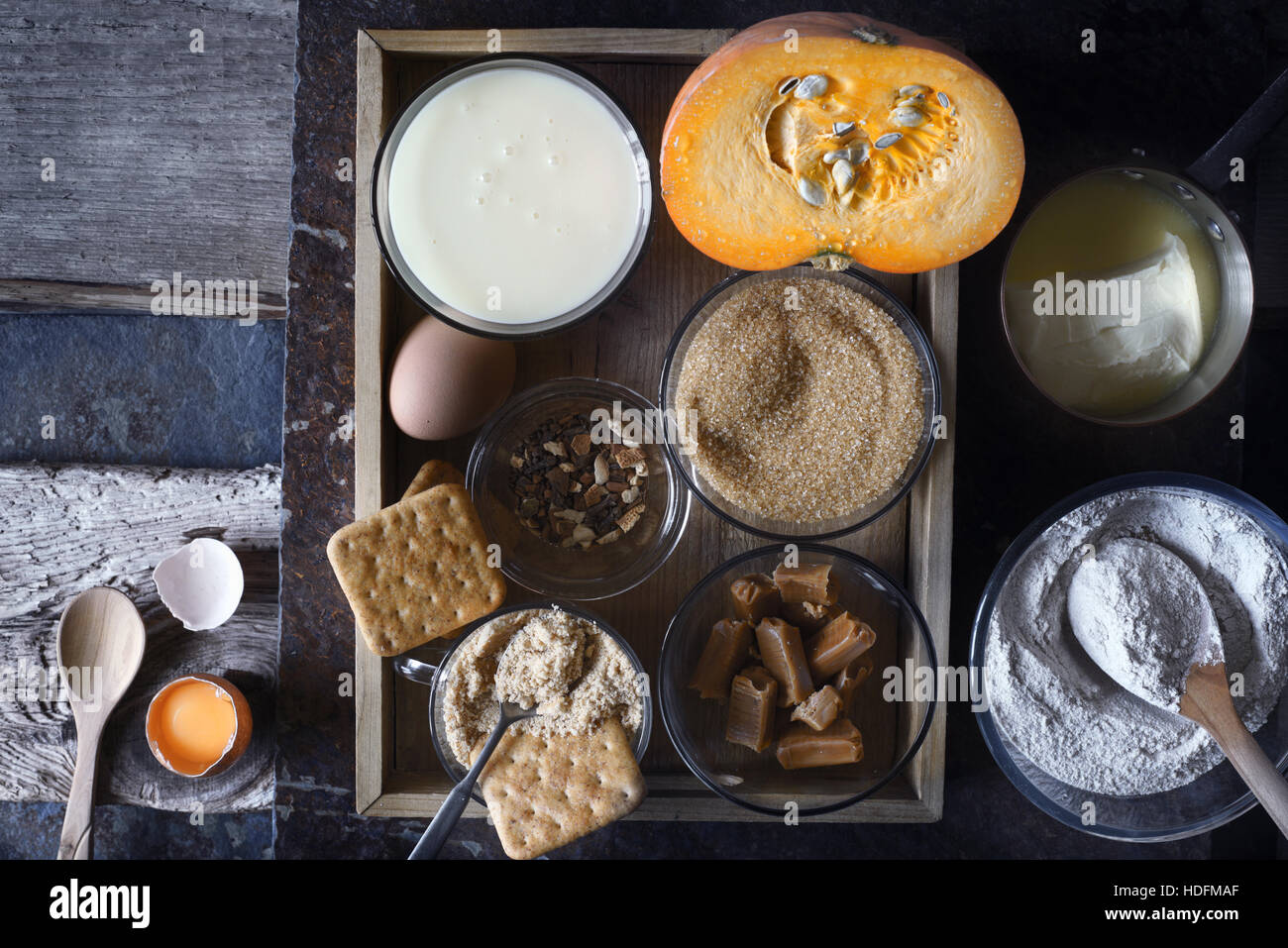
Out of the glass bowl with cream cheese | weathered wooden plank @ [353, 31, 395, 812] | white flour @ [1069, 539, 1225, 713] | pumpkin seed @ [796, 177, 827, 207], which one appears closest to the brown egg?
weathered wooden plank @ [353, 31, 395, 812]

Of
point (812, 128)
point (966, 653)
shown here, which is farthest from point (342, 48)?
point (966, 653)

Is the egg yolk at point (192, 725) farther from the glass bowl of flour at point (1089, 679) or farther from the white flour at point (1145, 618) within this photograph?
the white flour at point (1145, 618)

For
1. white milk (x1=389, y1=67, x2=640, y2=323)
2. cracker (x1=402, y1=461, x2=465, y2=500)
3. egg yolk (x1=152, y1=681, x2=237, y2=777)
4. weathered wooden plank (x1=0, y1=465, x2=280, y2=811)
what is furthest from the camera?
weathered wooden plank (x1=0, y1=465, x2=280, y2=811)

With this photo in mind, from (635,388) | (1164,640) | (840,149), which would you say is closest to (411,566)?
(635,388)

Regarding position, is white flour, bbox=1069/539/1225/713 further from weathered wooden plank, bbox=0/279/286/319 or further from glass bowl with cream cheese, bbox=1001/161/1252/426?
weathered wooden plank, bbox=0/279/286/319

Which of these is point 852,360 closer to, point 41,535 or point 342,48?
point 342,48

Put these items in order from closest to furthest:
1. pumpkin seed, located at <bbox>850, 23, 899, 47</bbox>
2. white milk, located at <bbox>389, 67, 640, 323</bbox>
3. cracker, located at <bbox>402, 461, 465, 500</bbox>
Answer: pumpkin seed, located at <bbox>850, 23, 899, 47</bbox> → white milk, located at <bbox>389, 67, 640, 323</bbox> → cracker, located at <bbox>402, 461, 465, 500</bbox>
